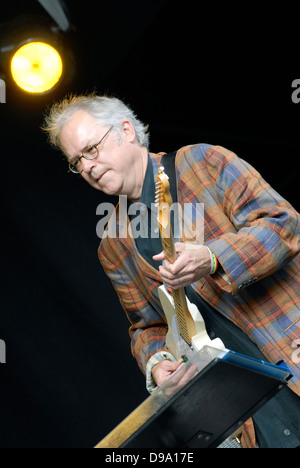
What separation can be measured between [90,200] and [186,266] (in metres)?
1.59

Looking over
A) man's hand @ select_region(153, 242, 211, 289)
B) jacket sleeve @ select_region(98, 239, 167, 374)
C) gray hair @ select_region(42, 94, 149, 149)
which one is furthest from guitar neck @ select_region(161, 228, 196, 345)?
gray hair @ select_region(42, 94, 149, 149)

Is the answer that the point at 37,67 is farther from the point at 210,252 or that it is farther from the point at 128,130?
the point at 210,252

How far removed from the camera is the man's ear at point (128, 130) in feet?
7.48

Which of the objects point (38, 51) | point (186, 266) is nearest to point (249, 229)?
point (186, 266)

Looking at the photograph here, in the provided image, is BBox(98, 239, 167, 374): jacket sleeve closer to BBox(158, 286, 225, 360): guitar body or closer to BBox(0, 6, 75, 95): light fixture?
BBox(158, 286, 225, 360): guitar body

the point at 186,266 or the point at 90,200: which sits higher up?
the point at 90,200

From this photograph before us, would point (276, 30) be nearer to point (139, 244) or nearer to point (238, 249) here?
point (139, 244)

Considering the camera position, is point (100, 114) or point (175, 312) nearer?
point (175, 312)

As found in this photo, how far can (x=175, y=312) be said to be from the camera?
2.14m

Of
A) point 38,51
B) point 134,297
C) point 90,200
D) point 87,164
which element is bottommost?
point 134,297

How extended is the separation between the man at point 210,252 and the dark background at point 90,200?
2.51ft

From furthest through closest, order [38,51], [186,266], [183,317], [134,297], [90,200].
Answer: [90,200]
[38,51]
[134,297]
[183,317]
[186,266]

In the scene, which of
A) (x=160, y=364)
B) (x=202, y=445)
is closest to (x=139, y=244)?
(x=160, y=364)

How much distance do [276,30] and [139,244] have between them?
1.21 meters
